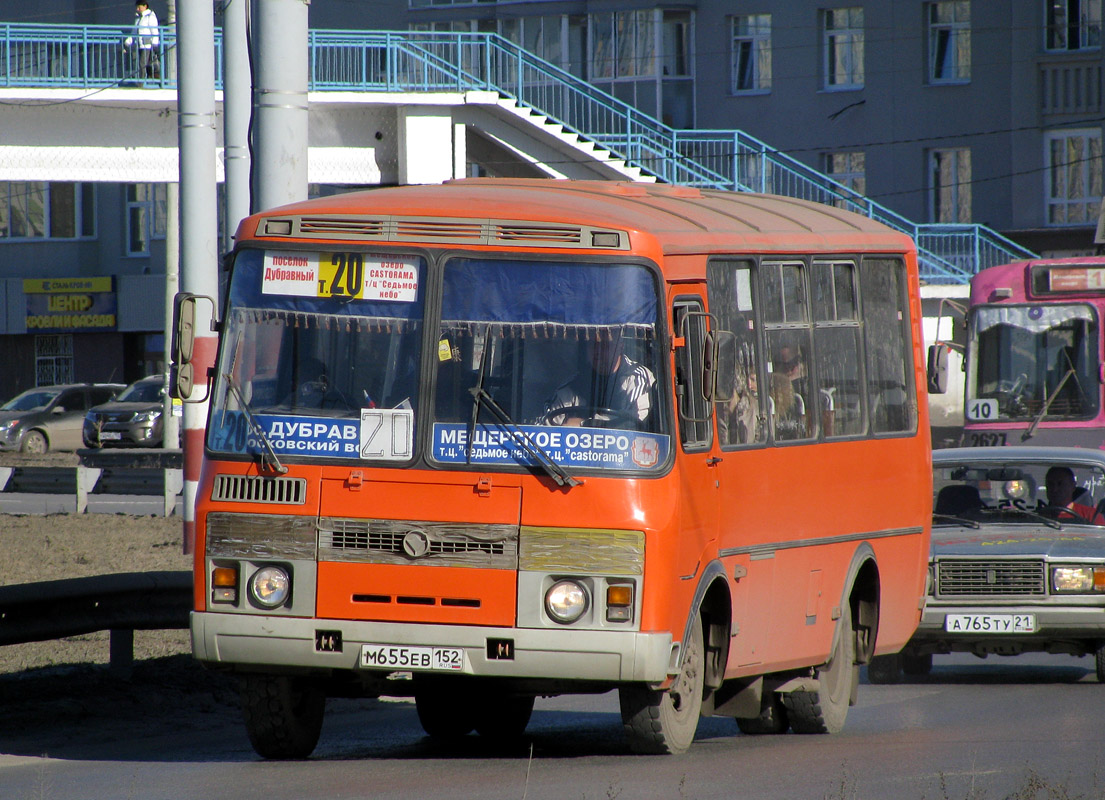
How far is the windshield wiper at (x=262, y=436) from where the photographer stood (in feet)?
28.2

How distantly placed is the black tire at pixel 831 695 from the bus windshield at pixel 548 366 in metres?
2.69

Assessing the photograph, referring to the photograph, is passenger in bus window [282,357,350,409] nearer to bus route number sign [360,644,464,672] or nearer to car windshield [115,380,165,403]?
bus route number sign [360,644,464,672]

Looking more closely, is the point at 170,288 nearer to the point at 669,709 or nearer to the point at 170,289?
the point at 170,289

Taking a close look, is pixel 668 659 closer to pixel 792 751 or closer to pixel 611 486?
pixel 611 486

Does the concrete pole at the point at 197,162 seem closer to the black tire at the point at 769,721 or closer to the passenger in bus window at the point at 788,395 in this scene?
the black tire at the point at 769,721

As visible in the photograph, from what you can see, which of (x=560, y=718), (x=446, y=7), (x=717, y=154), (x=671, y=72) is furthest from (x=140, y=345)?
(x=560, y=718)

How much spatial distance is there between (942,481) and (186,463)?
20.1 feet

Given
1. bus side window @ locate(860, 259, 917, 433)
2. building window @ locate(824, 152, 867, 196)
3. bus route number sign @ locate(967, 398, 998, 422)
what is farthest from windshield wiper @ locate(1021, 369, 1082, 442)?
building window @ locate(824, 152, 867, 196)

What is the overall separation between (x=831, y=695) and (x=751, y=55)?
42990 mm

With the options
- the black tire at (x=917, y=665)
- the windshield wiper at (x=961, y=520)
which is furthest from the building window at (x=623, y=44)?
the black tire at (x=917, y=665)

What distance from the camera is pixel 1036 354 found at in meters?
22.8

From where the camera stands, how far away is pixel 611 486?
8.34m

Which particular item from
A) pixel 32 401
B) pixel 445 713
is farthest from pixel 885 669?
pixel 32 401

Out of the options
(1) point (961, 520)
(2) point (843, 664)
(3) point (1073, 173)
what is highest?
(3) point (1073, 173)
